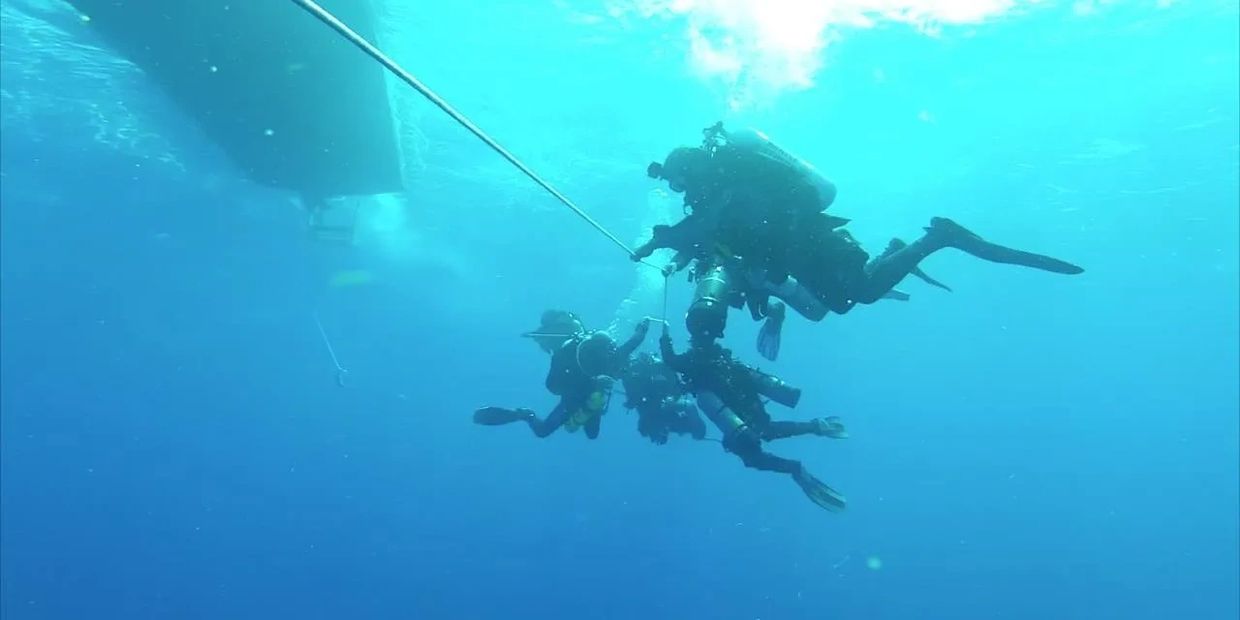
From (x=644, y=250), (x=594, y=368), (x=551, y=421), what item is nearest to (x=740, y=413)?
(x=644, y=250)

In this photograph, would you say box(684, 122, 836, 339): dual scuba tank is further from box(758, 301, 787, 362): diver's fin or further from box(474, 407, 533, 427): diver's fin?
box(474, 407, 533, 427): diver's fin

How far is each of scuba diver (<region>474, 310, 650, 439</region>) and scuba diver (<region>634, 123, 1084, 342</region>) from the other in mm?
2341

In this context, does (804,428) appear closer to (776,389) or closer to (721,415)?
(776,389)

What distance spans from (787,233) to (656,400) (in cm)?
387

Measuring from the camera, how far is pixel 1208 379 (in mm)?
52938

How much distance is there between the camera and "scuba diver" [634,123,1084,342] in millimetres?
5234

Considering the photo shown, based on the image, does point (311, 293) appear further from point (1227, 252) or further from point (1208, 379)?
point (1208, 379)

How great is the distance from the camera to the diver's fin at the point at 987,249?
510cm

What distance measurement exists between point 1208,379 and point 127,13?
70081 mm

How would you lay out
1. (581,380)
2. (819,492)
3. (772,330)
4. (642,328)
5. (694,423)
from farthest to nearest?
(694,423) < (642,328) < (581,380) < (772,330) < (819,492)

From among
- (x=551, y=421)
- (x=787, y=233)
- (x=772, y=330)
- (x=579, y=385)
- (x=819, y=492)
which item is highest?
(x=787, y=233)

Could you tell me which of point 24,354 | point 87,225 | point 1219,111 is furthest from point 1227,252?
point 24,354

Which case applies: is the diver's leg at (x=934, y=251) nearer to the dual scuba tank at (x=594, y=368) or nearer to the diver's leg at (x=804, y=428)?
the diver's leg at (x=804, y=428)

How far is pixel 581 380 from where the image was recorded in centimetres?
791
